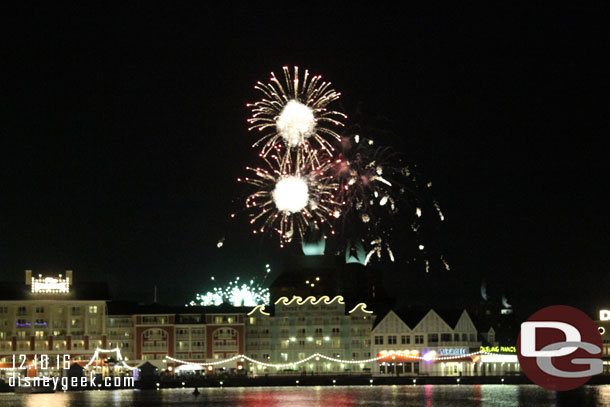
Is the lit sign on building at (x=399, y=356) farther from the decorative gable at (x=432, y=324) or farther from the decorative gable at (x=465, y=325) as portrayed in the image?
the decorative gable at (x=465, y=325)

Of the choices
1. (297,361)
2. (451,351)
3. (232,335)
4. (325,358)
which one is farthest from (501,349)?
(232,335)

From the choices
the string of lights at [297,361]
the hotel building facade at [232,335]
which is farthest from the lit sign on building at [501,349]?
the hotel building facade at [232,335]

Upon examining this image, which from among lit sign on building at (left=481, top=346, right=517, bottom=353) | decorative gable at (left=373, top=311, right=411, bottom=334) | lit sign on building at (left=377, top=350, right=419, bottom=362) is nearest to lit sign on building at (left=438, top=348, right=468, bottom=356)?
lit sign on building at (left=481, top=346, right=517, bottom=353)

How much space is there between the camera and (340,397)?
12812cm

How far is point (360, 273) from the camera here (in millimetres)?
197750

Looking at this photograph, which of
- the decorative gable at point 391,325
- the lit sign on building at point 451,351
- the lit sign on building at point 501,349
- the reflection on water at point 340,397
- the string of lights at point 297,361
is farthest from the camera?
the decorative gable at point 391,325

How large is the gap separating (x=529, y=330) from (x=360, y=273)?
4608 cm

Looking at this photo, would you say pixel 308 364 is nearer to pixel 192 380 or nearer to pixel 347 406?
pixel 192 380

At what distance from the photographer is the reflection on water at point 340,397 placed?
118 metres

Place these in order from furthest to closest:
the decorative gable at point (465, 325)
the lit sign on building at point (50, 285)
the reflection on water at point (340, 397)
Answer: the lit sign on building at point (50, 285) → the decorative gable at point (465, 325) → the reflection on water at point (340, 397)

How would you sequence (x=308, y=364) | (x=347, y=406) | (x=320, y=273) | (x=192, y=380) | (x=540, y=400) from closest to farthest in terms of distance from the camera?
(x=347, y=406) < (x=540, y=400) < (x=192, y=380) < (x=308, y=364) < (x=320, y=273)

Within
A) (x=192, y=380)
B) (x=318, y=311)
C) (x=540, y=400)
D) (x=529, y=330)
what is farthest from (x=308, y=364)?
(x=540, y=400)

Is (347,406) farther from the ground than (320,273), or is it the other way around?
(320,273)

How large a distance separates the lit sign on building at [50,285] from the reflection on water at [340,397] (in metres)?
23.3
